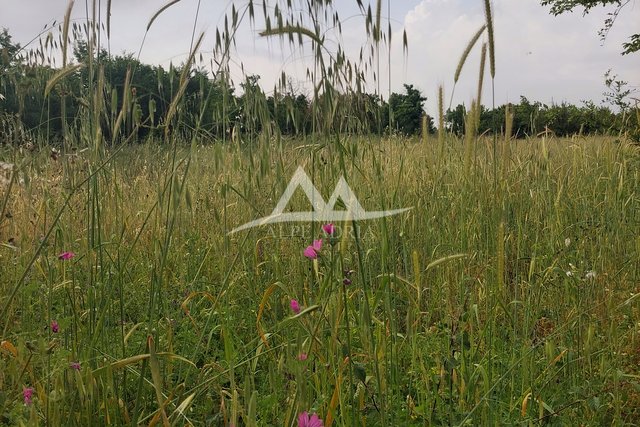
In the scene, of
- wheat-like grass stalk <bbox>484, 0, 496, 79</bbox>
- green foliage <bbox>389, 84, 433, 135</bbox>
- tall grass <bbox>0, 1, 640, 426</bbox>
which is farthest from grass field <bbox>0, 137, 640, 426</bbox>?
green foliage <bbox>389, 84, 433, 135</bbox>

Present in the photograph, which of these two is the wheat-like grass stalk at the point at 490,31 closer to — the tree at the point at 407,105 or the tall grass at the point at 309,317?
the tall grass at the point at 309,317

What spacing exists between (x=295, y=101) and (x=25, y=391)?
1.14 meters

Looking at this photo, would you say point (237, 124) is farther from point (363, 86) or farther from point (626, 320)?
point (626, 320)

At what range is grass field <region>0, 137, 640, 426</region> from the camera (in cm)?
99

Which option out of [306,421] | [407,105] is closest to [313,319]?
[306,421]

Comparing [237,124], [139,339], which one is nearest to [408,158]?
[237,124]

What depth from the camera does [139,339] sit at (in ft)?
5.38

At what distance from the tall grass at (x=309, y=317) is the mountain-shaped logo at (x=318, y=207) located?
0.05 metres

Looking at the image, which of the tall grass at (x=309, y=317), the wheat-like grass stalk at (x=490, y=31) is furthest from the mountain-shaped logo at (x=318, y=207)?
the wheat-like grass stalk at (x=490, y=31)

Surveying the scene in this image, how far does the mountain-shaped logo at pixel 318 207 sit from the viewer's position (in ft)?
3.10

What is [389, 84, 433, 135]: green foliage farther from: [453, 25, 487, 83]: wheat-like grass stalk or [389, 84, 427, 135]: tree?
[453, 25, 487, 83]: wheat-like grass stalk

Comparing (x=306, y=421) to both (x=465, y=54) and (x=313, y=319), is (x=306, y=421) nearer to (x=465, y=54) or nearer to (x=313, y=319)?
(x=313, y=319)

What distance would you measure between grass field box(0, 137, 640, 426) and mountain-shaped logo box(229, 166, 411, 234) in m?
0.05

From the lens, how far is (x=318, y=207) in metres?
1.46
